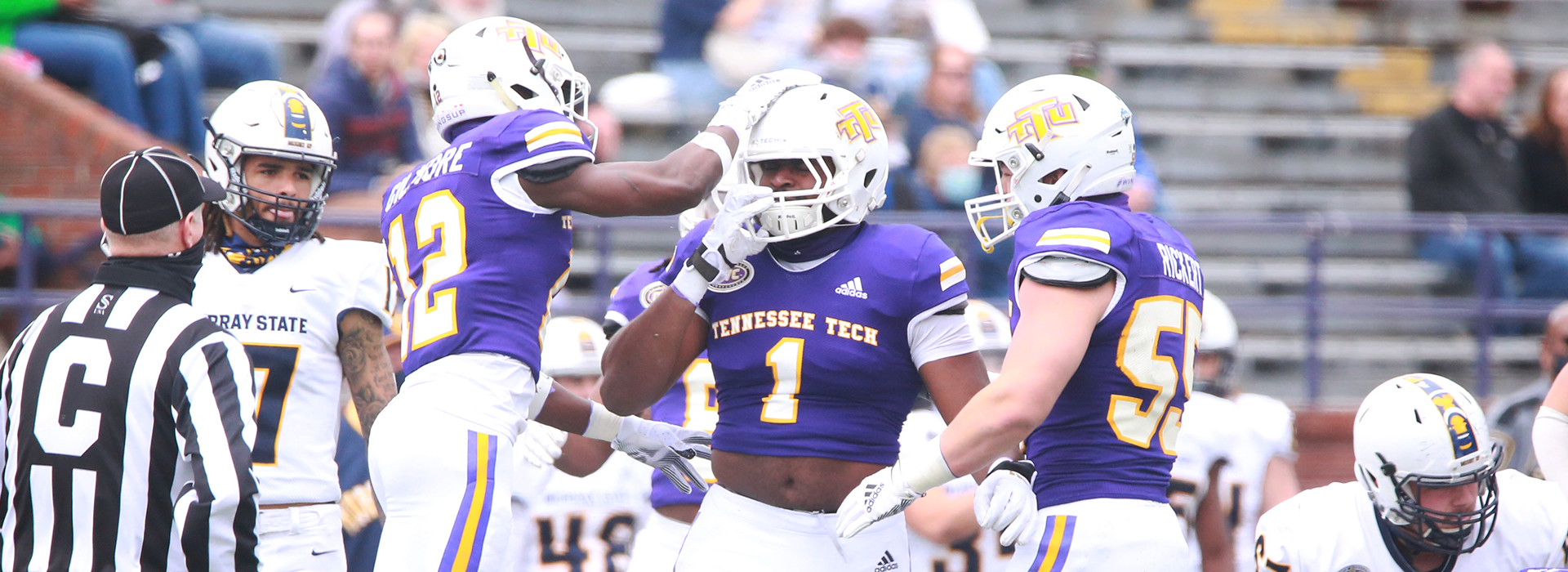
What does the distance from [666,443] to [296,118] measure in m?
1.56

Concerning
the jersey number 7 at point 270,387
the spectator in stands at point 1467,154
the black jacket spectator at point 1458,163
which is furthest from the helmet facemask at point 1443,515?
the black jacket spectator at point 1458,163

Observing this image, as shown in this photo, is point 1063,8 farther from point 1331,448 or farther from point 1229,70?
point 1331,448

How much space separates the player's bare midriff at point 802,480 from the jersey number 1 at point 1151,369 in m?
0.65

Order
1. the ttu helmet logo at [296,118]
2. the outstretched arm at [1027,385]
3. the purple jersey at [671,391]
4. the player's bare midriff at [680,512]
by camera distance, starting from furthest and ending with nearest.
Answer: the player's bare midriff at [680,512] < the purple jersey at [671,391] < the ttu helmet logo at [296,118] < the outstretched arm at [1027,385]

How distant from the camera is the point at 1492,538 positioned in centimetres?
466

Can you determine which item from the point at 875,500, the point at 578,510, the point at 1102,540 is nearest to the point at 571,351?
the point at 578,510

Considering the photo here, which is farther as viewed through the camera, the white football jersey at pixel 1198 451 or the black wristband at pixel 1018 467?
the white football jersey at pixel 1198 451

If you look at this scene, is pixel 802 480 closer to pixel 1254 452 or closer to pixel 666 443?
pixel 666 443

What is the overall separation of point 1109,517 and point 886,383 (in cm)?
65

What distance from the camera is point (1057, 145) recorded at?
13.5 feet

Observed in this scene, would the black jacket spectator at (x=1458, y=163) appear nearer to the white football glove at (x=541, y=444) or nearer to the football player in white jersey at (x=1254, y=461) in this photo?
the football player in white jersey at (x=1254, y=461)

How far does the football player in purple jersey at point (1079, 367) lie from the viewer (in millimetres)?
3693

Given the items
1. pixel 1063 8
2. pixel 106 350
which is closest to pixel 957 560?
pixel 106 350

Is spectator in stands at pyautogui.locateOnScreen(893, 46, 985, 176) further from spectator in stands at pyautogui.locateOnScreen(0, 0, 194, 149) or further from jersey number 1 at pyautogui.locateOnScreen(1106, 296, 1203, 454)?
jersey number 1 at pyautogui.locateOnScreen(1106, 296, 1203, 454)
